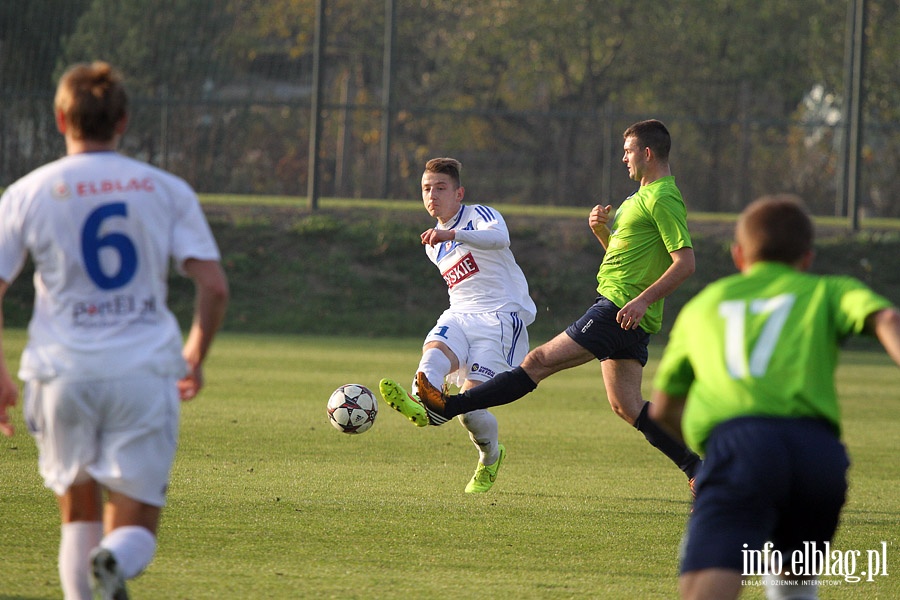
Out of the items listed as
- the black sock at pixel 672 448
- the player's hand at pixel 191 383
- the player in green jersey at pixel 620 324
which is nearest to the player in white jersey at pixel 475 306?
the player in green jersey at pixel 620 324

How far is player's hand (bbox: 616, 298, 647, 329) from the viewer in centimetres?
689

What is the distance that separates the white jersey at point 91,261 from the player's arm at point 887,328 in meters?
2.03

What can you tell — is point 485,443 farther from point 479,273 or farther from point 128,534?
point 128,534

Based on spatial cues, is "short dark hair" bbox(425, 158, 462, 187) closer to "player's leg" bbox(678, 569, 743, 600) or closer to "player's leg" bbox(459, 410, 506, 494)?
"player's leg" bbox(459, 410, 506, 494)

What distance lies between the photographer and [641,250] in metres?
7.20

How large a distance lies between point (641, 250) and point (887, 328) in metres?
3.93

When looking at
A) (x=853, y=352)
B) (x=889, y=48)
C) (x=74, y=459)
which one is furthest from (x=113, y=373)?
(x=889, y=48)

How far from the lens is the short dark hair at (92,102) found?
3.64 metres

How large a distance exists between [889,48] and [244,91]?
573 inches

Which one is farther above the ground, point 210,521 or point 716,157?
point 716,157

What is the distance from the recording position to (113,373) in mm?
3600

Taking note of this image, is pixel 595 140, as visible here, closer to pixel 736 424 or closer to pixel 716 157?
pixel 716 157

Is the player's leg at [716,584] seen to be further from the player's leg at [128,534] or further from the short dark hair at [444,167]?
the short dark hair at [444,167]

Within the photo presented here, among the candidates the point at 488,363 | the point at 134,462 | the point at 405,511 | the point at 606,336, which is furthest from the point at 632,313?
the point at 134,462
